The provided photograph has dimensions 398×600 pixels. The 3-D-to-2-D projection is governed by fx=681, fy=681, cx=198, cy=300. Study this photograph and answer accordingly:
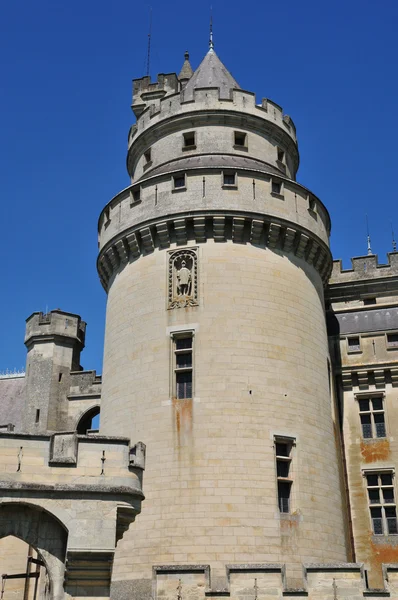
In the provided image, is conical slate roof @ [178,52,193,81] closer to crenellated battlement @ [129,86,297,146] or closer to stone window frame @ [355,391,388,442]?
crenellated battlement @ [129,86,297,146]

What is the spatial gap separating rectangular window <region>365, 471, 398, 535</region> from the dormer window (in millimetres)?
13490

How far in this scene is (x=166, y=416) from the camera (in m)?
20.0

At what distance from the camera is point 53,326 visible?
101 ft

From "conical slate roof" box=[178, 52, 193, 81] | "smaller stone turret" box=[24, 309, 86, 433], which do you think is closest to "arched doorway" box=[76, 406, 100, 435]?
"smaller stone turret" box=[24, 309, 86, 433]

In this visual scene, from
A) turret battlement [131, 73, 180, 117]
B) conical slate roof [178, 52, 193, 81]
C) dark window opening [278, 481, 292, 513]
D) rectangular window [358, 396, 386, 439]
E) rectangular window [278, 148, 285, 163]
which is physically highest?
conical slate roof [178, 52, 193, 81]

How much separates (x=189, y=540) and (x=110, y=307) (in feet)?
28.6

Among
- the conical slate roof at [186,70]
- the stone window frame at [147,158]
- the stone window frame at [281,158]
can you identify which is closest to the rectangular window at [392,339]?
the stone window frame at [281,158]

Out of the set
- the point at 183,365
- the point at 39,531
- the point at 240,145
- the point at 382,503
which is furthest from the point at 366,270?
the point at 39,531

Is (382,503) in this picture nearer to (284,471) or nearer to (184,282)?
(284,471)

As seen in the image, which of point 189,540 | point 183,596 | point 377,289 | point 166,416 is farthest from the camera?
point 377,289

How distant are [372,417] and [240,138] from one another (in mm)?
11432

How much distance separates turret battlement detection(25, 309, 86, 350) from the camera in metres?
30.6

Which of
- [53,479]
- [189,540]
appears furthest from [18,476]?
[189,540]

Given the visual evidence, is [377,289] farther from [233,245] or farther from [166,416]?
[166,416]
